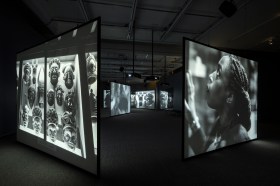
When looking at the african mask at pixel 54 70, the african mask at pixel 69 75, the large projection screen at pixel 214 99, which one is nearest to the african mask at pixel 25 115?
the african mask at pixel 54 70

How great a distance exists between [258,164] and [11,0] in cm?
820

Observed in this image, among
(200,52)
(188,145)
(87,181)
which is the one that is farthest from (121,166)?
(200,52)

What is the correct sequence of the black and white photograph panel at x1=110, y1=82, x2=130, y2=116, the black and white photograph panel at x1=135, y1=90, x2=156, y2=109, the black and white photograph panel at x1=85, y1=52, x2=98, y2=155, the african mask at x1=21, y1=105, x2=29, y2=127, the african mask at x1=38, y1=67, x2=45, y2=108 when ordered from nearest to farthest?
the black and white photograph panel at x1=85, y1=52, x2=98, y2=155 < the african mask at x1=38, y1=67, x2=45, y2=108 < the african mask at x1=21, y1=105, x2=29, y2=127 < the black and white photograph panel at x1=110, y1=82, x2=130, y2=116 < the black and white photograph panel at x1=135, y1=90, x2=156, y2=109

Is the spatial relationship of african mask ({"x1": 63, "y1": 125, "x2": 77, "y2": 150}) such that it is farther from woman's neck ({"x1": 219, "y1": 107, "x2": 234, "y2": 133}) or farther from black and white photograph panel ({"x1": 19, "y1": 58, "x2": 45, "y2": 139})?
woman's neck ({"x1": 219, "y1": 107, "x2": 234, "y2": 133})

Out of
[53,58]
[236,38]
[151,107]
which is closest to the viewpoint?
[53,58]

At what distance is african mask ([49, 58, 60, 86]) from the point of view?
359cm

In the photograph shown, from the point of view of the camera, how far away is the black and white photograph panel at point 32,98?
414 centimetres

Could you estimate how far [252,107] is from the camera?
18.2 feet

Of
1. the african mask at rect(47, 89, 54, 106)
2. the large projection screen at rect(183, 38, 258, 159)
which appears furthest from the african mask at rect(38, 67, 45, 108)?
the large projection screen at rect(183, 38, 258, 159)

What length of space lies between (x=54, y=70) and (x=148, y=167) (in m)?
2.71

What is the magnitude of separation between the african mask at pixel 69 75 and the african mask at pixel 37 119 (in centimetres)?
141

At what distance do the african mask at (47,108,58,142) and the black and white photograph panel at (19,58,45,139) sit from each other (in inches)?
15.1

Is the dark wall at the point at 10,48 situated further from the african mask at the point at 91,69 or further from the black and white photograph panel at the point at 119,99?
the black and white photograph panel at the point at 119,99

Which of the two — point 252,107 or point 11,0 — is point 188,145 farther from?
point 11,0
